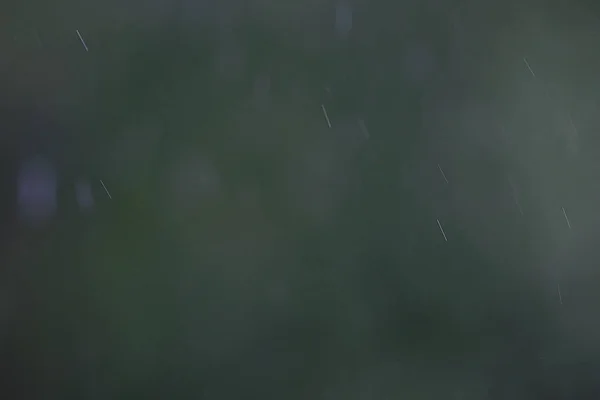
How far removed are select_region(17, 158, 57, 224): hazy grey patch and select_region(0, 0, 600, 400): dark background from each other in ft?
0.05

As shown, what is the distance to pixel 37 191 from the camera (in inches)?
34.9

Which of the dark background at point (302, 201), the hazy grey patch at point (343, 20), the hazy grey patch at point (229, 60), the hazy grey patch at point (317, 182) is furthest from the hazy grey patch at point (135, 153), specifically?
the hazy grey patch at point (343, 20)

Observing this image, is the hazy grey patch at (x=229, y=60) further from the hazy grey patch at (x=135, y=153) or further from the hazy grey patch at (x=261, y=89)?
the hazy grey patch at (x=135, y=153)

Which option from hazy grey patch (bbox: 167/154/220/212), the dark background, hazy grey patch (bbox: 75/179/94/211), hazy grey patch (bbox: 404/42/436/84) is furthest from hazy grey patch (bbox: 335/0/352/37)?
hazy grey patch (bbox: 75/179/94/211)

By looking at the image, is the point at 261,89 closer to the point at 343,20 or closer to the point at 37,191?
the point at 343,20

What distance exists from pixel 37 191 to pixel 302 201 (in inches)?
17.6

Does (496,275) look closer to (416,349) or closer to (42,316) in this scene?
(416,349)

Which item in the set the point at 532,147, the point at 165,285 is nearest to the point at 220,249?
the point at 165,285

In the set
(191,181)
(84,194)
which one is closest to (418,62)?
(191,181)

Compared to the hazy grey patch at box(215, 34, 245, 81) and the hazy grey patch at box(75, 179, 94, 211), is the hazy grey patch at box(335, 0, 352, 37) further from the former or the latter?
the hazy grey patch at box(75, 179, 94, 211)

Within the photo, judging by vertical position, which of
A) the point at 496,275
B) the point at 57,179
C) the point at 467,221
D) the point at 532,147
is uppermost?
the point at 57,179

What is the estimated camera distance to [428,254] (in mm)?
1023

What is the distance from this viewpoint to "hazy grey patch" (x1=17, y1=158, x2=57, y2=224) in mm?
883

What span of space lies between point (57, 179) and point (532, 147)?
0.88m
